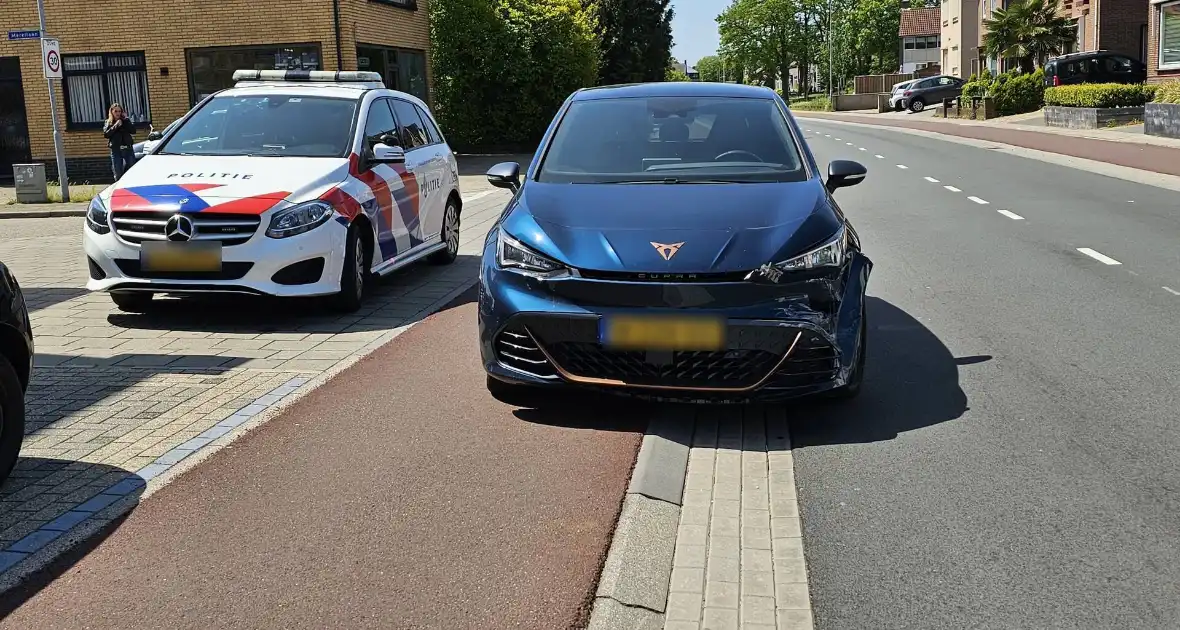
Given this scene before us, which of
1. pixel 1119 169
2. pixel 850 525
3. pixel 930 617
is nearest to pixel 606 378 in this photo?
pixel 850 525

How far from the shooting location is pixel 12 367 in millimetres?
4695

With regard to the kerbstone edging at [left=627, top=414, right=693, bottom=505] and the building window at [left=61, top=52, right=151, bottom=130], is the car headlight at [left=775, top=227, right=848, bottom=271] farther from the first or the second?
the building window at [left=61, top=52, right=151, bottom=130]

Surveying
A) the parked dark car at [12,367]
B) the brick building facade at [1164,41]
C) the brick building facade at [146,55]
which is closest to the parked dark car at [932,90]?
the brick building facade at [1164,41]

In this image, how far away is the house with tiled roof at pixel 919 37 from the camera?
108m

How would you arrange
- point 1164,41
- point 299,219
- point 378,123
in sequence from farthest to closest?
point 1164,41 → point 378,123 → point 299,219

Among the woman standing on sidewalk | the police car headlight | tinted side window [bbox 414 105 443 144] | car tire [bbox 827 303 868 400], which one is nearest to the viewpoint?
car tire [bbox 827 303 868 400]

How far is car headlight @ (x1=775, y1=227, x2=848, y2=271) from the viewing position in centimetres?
539

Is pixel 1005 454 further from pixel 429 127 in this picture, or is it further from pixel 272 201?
pixel 429 127

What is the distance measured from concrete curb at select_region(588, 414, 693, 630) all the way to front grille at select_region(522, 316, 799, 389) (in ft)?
0.95

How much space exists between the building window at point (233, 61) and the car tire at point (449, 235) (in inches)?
603


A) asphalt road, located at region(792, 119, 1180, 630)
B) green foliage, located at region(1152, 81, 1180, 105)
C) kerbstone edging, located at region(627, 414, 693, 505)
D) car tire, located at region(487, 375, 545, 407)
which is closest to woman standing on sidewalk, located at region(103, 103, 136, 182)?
asphalt road, located at region(792, 119, 1180, 630)

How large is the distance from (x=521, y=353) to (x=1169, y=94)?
92.5ft

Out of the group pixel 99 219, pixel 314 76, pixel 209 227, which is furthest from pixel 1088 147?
pixel 99 219

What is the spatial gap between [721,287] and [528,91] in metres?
28.3
